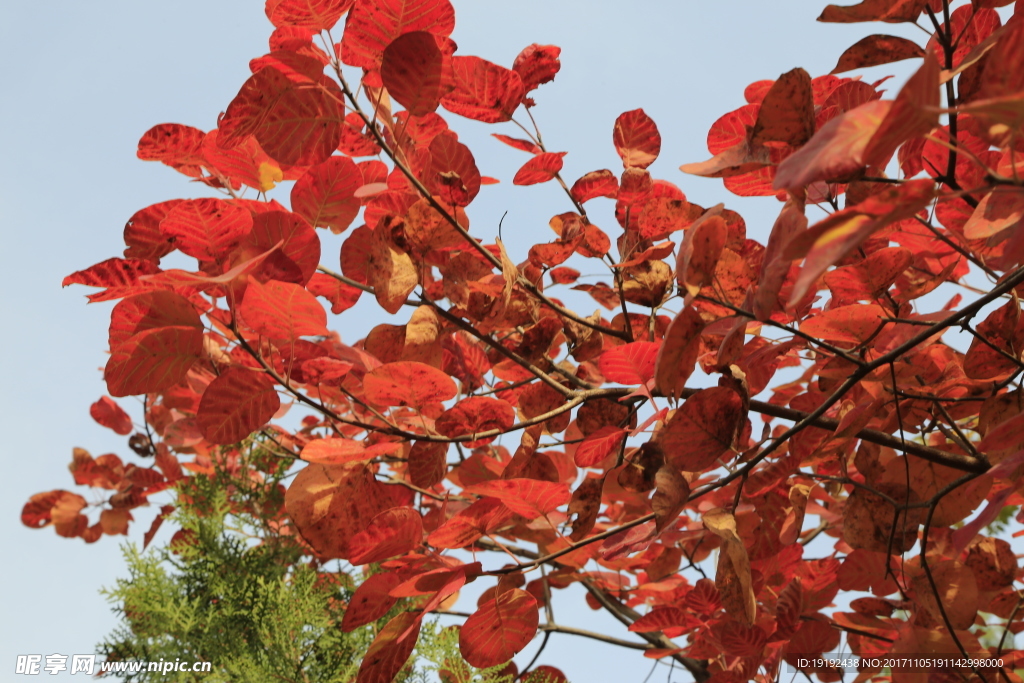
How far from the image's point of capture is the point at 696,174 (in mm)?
698

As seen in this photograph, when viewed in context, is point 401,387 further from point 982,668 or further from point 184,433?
point 982,668

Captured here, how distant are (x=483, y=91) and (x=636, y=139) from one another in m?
0.29

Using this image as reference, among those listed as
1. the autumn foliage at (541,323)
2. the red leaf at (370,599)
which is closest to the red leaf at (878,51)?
the autumn foliage at (541,323)

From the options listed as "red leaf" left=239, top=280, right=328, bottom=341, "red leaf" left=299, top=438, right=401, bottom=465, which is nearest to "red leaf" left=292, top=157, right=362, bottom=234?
"red leaf" left=239, top=280, right=328, bottom=341

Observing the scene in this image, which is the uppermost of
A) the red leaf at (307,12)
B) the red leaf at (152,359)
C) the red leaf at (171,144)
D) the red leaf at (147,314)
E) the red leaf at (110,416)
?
the red leaf at (110,416)

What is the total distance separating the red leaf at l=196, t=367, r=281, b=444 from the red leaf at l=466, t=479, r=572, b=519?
0.28 meters

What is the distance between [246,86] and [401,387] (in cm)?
39

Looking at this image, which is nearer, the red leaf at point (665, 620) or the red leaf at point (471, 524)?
the red leaf at point (471, 524)

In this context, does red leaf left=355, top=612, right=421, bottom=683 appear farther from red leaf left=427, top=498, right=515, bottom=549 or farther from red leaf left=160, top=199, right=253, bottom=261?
red leaf left=160, top=199, right=253, bottom=261

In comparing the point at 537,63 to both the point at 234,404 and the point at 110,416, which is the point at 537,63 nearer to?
the point at 234,404

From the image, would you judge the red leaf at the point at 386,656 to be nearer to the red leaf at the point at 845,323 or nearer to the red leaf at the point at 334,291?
the red leaf at the point at 334,291

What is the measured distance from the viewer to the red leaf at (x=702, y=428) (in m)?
0.82

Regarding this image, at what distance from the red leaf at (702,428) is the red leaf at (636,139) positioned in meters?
0.49


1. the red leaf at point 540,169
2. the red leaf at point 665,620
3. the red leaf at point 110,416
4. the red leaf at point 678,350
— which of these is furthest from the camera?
the red leaf at point 110,416
